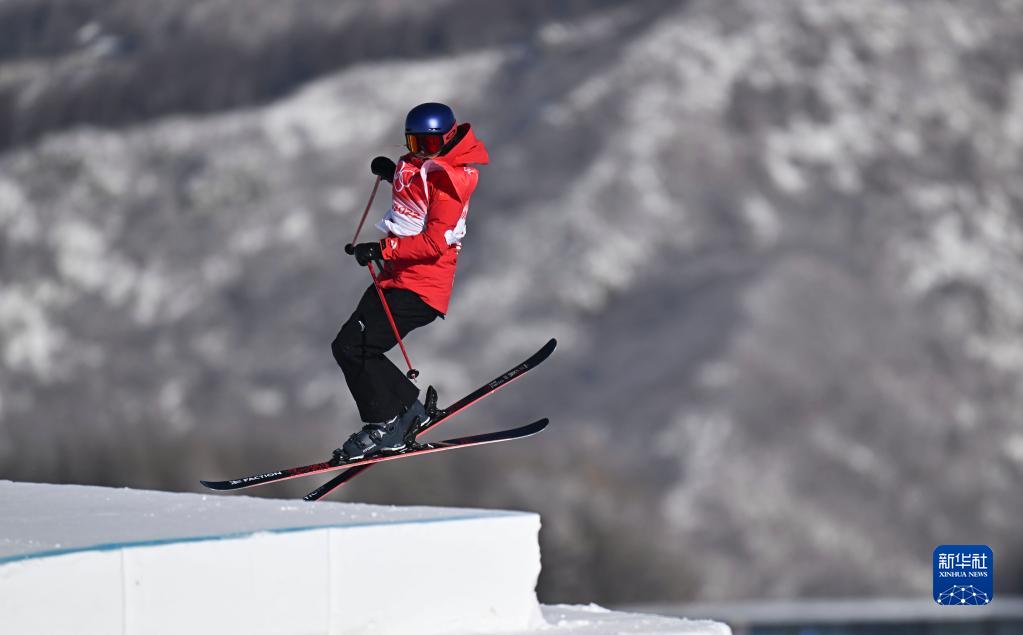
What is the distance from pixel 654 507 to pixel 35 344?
27667 millimetres

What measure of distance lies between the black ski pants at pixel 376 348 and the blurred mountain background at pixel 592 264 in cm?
4055

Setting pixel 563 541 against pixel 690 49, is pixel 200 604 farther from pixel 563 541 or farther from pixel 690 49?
pixel 690 49

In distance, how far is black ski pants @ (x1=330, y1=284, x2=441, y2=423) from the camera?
980cm

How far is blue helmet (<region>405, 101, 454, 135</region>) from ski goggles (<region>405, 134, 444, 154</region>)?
0.10ft

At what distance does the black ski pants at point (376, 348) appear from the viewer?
980 cm

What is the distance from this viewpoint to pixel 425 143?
9.26 m

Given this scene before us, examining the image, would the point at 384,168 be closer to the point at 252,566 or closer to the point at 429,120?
the point at 429,120

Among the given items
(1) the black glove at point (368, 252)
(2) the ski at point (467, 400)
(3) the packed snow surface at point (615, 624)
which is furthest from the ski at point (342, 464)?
(1) the black glove at point (368, 252)

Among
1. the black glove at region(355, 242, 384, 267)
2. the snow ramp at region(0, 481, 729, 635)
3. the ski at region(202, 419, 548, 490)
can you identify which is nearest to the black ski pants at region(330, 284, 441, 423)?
the ski at region(202, 419, 548, 490)

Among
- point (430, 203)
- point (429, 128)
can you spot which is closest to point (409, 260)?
point (430, 203)

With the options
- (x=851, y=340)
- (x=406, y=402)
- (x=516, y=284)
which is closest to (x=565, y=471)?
(x=516, y=284)

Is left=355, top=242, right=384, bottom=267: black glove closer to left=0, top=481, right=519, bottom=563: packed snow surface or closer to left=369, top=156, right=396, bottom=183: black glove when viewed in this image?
left=369, top=156, right=396, bottom=183: black glove

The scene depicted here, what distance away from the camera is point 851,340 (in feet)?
180

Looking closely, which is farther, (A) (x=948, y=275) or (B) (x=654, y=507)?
(A) (x=948, y=275)
